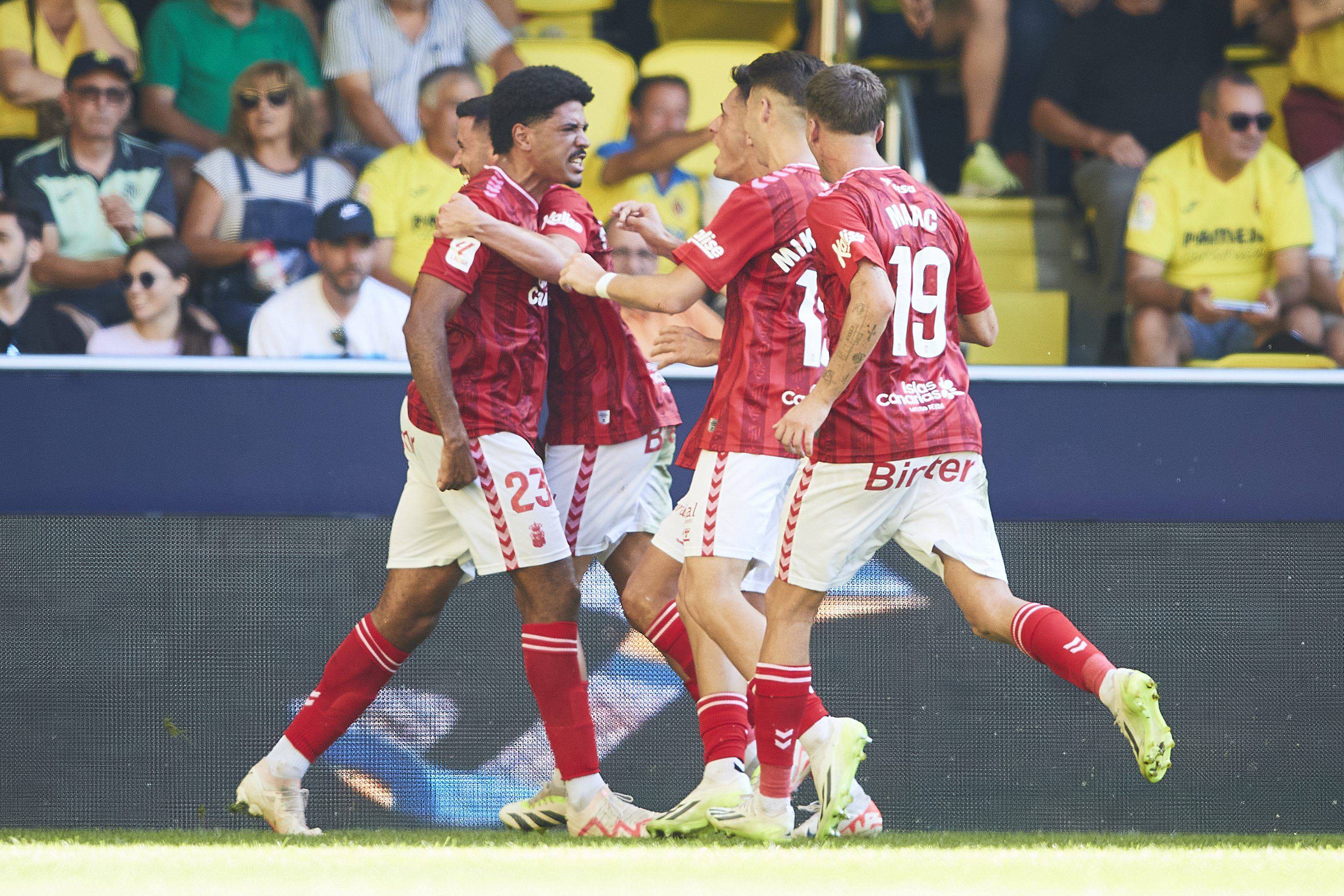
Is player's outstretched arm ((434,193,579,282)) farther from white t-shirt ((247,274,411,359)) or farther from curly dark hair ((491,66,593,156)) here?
white t-shirt ((247,274,411,359))

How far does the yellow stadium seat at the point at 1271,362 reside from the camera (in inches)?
229

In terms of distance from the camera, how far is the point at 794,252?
3855 millimetres

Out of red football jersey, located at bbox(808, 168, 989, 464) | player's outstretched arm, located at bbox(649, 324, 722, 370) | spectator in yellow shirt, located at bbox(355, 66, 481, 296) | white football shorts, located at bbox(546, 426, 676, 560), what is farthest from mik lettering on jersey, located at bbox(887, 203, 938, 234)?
spectator in yellow shirt, located at bbox(355, 66, 481, 296)

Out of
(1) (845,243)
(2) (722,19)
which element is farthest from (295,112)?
(1) (845,243)

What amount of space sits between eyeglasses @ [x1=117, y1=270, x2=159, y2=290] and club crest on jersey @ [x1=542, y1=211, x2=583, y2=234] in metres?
2.29

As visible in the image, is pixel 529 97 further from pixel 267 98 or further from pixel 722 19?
pixel 722 19

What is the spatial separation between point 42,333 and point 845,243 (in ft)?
11.4

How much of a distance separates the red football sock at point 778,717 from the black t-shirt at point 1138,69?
13.1 ft

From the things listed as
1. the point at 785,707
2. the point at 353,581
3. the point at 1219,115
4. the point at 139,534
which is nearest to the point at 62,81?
the point at 139,534

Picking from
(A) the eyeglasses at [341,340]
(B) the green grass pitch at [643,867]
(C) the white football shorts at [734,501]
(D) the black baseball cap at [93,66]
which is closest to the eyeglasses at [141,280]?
(A) the eyeglasses at [341,340]

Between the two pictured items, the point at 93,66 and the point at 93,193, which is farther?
the point at 93,66

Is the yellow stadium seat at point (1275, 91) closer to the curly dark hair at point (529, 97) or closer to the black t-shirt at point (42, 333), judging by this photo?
the curly dark hair at point (529, 97)

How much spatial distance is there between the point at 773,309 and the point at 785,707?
3.29 ft

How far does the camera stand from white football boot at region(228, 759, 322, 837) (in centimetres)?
416
